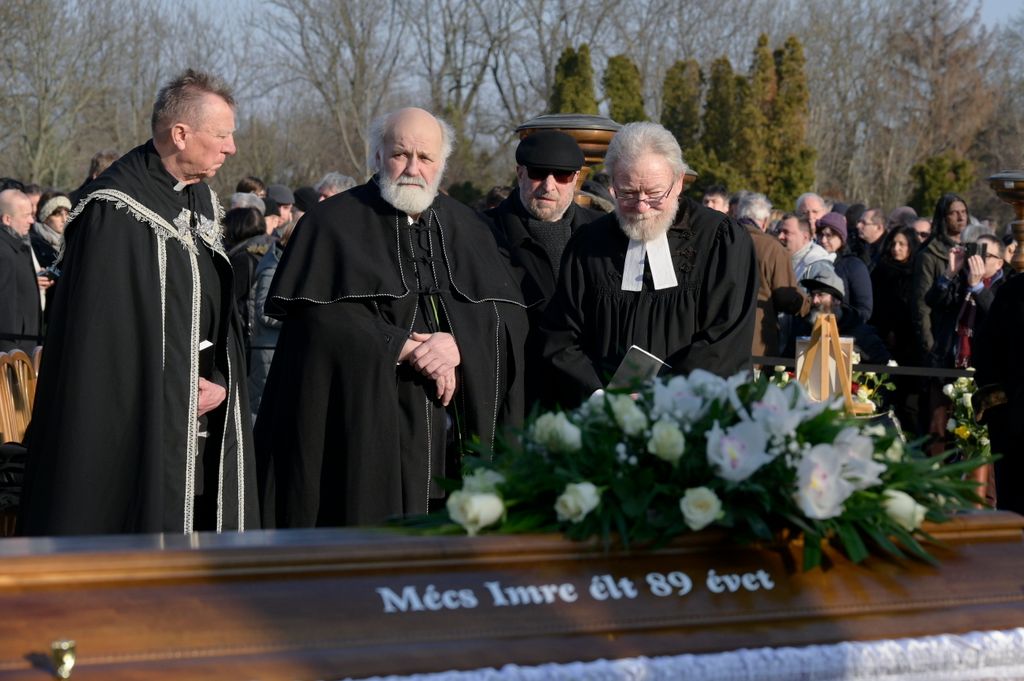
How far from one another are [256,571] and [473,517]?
0.48m

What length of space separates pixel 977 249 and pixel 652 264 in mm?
5179

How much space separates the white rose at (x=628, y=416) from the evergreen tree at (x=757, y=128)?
26.5 metres

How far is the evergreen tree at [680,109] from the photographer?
31.6 meters

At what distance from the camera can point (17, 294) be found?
9633 millimetres

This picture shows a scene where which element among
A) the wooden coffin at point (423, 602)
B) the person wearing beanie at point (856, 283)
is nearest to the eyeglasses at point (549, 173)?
the wooden coffin at point (423, 602)


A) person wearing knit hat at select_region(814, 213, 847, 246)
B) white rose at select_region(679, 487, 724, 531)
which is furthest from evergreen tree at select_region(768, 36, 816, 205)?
white rose at select_region(679, 487, 724, 531)

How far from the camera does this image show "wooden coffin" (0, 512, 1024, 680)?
260 cm

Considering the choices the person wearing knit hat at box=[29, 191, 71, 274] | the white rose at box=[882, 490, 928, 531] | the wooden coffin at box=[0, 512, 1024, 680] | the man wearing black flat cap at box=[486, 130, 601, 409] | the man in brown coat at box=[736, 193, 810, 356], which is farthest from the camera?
the person wearing knit hat at box=[29, 191, 71, 274]

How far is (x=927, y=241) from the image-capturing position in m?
10.4

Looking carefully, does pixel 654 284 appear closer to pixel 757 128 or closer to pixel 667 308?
pixel 667 308

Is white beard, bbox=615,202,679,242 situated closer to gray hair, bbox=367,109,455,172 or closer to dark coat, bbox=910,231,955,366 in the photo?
gray hair, bbox=367,109,455,172

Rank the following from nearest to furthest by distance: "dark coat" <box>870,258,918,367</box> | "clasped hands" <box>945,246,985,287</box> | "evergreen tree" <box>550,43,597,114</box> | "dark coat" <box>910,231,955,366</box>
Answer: "clasped hands" <box>945,246,985,287</box> < "dark coat" <box>910,231,955,366</box> < "dark coat" <box>870,258,918,367</box> < "evergreen tree" <box>550,43,597,114</box>

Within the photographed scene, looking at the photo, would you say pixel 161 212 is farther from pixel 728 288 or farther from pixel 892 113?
→ pixel 892 113

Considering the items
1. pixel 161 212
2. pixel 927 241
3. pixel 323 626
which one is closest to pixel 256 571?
pixel 323 626
